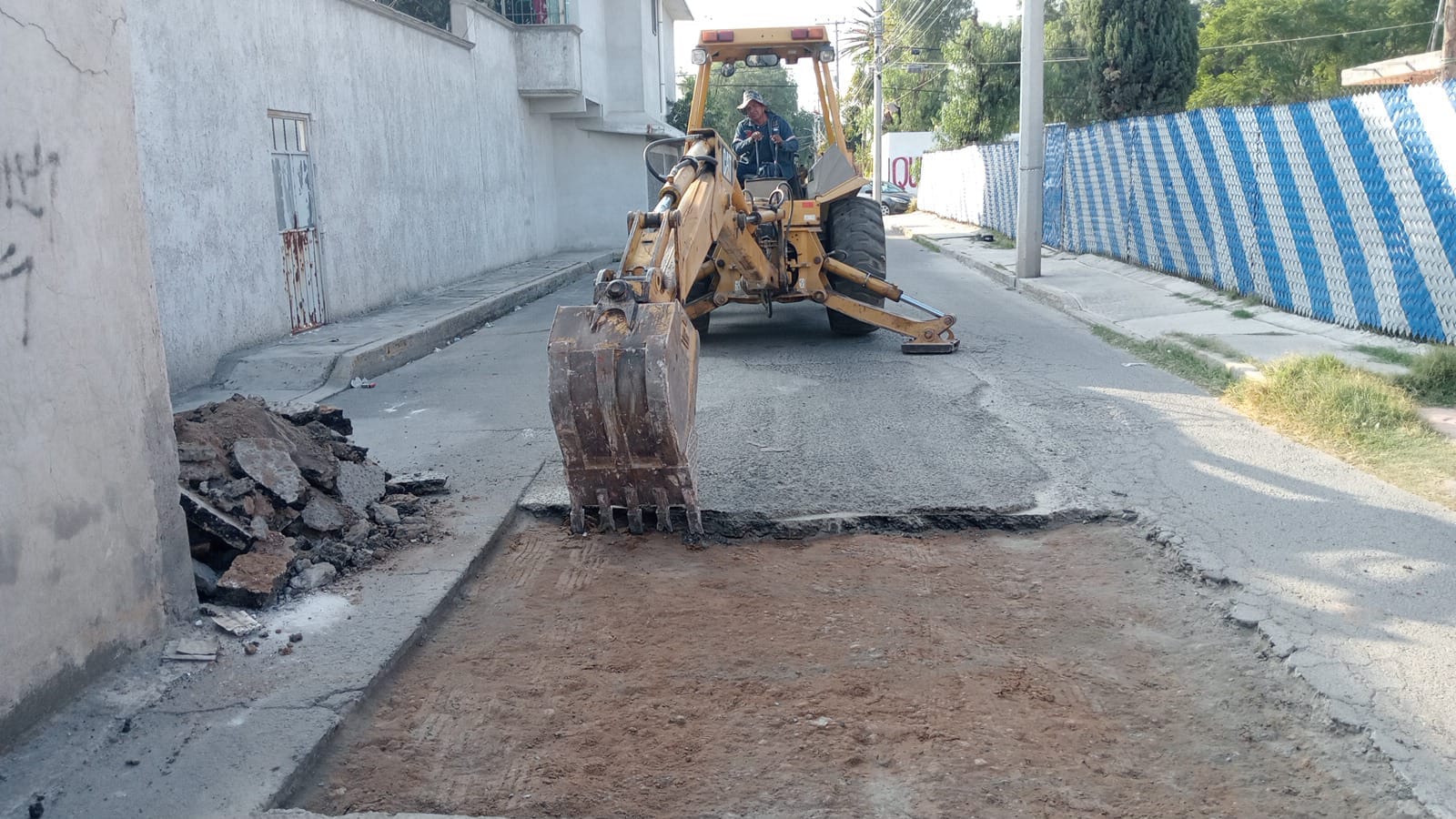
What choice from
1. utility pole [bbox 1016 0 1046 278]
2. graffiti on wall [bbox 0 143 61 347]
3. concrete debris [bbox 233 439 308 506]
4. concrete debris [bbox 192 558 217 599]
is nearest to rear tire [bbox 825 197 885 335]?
utility pole [bbox 1016 0 1046 278]

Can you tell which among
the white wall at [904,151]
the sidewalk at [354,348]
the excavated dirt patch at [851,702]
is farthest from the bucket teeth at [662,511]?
the white wall at [904,151]

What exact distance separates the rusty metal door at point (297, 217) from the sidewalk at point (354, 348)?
34 centimetres

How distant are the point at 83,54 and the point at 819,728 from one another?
11.3 ft

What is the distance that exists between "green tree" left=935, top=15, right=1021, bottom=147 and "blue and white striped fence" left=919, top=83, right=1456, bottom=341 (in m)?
22.9

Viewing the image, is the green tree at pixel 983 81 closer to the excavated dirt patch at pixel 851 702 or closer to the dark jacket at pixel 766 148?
the dark jacket at pixel 766 148

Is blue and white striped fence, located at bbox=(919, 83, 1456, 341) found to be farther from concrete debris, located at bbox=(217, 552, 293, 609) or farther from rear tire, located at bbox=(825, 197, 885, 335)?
concrete debris, located at bbox=(217, 552, 293, 609)

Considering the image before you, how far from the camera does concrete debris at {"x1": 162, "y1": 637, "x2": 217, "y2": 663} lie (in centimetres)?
428

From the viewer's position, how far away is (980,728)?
3807 millimetres

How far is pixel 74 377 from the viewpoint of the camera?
393 centimetres

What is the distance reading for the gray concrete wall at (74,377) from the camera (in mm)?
3656

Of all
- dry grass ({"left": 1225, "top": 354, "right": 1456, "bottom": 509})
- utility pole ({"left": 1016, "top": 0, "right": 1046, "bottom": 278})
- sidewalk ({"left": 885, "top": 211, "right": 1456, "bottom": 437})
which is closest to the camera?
dry grass ({"left": 1225, "top": 354, "right": 1456, "bottom": 509})

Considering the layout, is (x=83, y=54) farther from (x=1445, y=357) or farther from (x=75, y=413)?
(x=1445, y=357)

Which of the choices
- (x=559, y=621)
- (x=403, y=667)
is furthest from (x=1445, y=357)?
(x=403, y=667)

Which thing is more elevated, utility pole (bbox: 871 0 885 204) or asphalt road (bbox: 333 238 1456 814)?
utility pole (bbox: 871 0 885 204)
